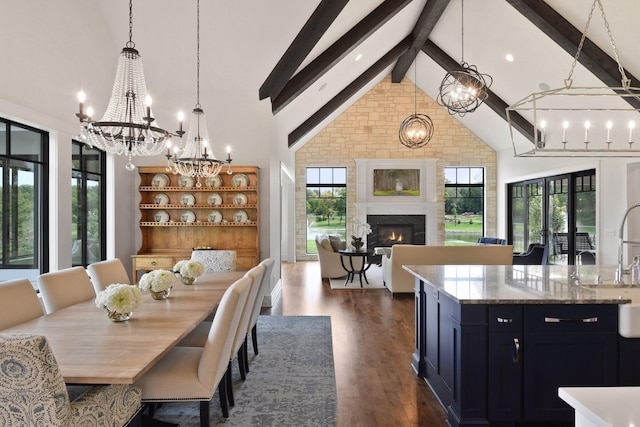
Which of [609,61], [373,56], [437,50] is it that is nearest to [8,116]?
[373,56]

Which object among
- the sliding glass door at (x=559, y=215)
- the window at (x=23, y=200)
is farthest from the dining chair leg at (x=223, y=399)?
the sliding glass door at (x=559, y=215)

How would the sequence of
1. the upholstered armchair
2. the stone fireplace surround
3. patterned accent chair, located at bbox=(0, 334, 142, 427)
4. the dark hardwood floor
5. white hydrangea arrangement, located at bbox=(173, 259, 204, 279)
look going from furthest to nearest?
the stone fireplace surround < the upholstered armchair < white hydrangea arrangement, located at bbox=(173, 259, 204, 279) < the dark hardwood floor < patterned accent chair, located at bbox=(0, 334, 142, 427)

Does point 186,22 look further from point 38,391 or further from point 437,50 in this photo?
point 437,50

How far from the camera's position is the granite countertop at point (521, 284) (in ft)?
7.83

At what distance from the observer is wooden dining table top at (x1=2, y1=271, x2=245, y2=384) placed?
176 cm

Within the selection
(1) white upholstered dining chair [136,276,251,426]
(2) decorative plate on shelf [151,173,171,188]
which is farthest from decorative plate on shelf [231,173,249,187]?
(1) white upholstered dining chair [136,276,251,426]

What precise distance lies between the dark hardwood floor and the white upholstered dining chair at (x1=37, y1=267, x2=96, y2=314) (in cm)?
204

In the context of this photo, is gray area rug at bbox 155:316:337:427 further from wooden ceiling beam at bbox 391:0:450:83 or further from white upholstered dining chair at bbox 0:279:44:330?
wooden ceiling beam at bbox 391:0:450:83

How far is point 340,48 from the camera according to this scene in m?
6.12

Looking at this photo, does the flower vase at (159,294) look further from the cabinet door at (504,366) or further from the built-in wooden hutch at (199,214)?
the built-in wooden hutch at (199,214)

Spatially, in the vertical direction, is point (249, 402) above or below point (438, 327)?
below

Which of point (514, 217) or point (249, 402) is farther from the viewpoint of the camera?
point (514, 217)

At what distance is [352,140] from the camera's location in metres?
11.3

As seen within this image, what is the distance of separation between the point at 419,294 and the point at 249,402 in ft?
4.86
